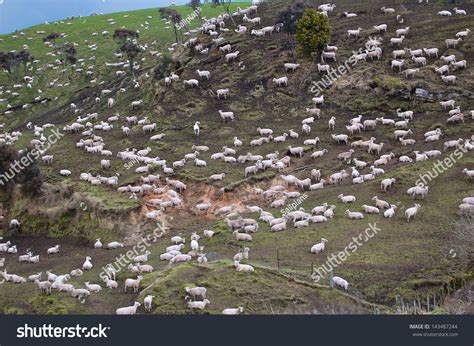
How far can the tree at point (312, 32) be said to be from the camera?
2542 inches

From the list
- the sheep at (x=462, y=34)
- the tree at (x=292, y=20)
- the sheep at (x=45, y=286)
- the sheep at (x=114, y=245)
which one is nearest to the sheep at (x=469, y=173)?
the sheep at (x=114, y=245)

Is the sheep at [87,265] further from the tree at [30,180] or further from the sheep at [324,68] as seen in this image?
the sheep at [324,68]

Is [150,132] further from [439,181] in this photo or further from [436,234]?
[436,234]

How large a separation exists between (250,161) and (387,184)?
1284 cm

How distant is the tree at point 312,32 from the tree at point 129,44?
91.4 ft

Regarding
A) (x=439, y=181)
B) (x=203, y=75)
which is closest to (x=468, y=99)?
(x=439, y=181)

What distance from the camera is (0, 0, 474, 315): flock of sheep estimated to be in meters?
38.8

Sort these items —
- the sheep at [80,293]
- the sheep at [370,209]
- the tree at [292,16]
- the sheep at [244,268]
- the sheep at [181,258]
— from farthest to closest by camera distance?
the tree at [292,16]
the sheep at [370,209]
the sheep at [181,258]
the sheep at [80,293]
the sheep at [244,268]

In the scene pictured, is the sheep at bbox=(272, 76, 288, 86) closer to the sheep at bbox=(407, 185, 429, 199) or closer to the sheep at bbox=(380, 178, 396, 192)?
the sheep at bbox=(380, 178, 396, 192)

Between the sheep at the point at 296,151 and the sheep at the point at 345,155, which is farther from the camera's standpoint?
the sheep at the point at 296,151

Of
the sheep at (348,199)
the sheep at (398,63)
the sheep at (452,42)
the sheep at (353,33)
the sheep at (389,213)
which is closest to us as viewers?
the sheep at (389,213)

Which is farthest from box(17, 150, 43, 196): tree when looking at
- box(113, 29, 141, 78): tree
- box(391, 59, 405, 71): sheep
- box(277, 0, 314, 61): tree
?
box(391, 59, 405, 71): sheep

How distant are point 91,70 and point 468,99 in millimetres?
60810

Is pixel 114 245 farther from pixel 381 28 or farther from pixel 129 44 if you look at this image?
pixel 129 44
